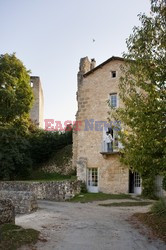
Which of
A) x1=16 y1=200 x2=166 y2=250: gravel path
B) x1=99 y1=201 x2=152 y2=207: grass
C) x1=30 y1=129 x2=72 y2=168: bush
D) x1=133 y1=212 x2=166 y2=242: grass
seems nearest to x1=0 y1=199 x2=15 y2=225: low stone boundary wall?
x1=16 y1=200 x2=166 y2=250: gravel path

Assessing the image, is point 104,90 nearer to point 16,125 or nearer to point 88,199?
point 88,199

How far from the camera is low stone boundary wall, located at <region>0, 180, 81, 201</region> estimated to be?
1888 cm

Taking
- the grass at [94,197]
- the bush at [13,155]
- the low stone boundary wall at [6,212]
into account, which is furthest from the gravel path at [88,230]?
the bush at [13,155]

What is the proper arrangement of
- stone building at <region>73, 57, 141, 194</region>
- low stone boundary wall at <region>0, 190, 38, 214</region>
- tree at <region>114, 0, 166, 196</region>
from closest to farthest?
tree at <region>114, 0, 166, 196</region>
low stone boundary wall at <region>0, 190, 38, 214</region>
stone building at <region>73, 57, 141, 194</region>

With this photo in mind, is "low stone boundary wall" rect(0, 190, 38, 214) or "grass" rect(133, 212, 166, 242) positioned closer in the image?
"grass" rect(133, 212, 166, 242)

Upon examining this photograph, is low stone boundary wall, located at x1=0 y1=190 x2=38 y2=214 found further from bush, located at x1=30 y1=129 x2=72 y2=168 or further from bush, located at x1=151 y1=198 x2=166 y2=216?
bush, located at x1=30 y1=129 x2=72 y2=168

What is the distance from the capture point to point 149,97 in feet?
32.0

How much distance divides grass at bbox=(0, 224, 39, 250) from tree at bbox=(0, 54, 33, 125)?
19476 mm

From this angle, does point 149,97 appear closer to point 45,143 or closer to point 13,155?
point 13,155

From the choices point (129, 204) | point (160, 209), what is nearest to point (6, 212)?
point (160, 209)

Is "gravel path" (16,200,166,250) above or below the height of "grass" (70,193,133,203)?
above

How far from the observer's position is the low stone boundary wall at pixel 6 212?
9.31 metres

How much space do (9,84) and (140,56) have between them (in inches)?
807

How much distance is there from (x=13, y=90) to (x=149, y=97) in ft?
67.7
